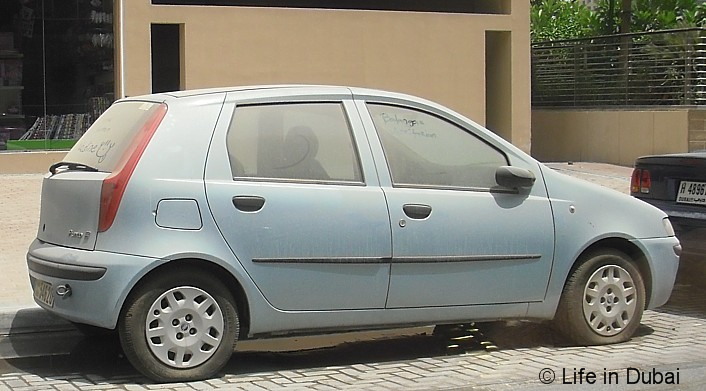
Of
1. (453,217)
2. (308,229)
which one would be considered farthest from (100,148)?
(453,217)

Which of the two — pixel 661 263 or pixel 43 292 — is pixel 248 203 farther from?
pixel 661 263

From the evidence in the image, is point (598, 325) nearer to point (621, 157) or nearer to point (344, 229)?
point (344, 229)

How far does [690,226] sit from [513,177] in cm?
231

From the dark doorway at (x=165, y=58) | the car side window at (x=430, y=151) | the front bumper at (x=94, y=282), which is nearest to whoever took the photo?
the front bumper at (x=94, y=282)

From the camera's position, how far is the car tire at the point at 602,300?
6.92 meters

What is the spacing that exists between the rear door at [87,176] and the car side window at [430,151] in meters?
1.39

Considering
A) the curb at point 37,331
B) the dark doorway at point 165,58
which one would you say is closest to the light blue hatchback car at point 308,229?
the curb at point 37,331

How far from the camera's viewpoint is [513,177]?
21.9 ft

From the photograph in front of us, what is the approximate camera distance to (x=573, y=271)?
6.95 meters

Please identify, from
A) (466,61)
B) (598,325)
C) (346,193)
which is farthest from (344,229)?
(466,61)

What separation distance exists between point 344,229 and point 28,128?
1081 cm

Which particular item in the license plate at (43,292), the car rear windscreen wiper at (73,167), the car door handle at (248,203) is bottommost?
the license plate at (43,292)

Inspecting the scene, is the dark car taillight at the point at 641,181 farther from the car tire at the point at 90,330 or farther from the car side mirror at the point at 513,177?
the car tire at the point at 90,330

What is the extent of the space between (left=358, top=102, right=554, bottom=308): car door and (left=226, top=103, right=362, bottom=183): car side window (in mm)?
197
